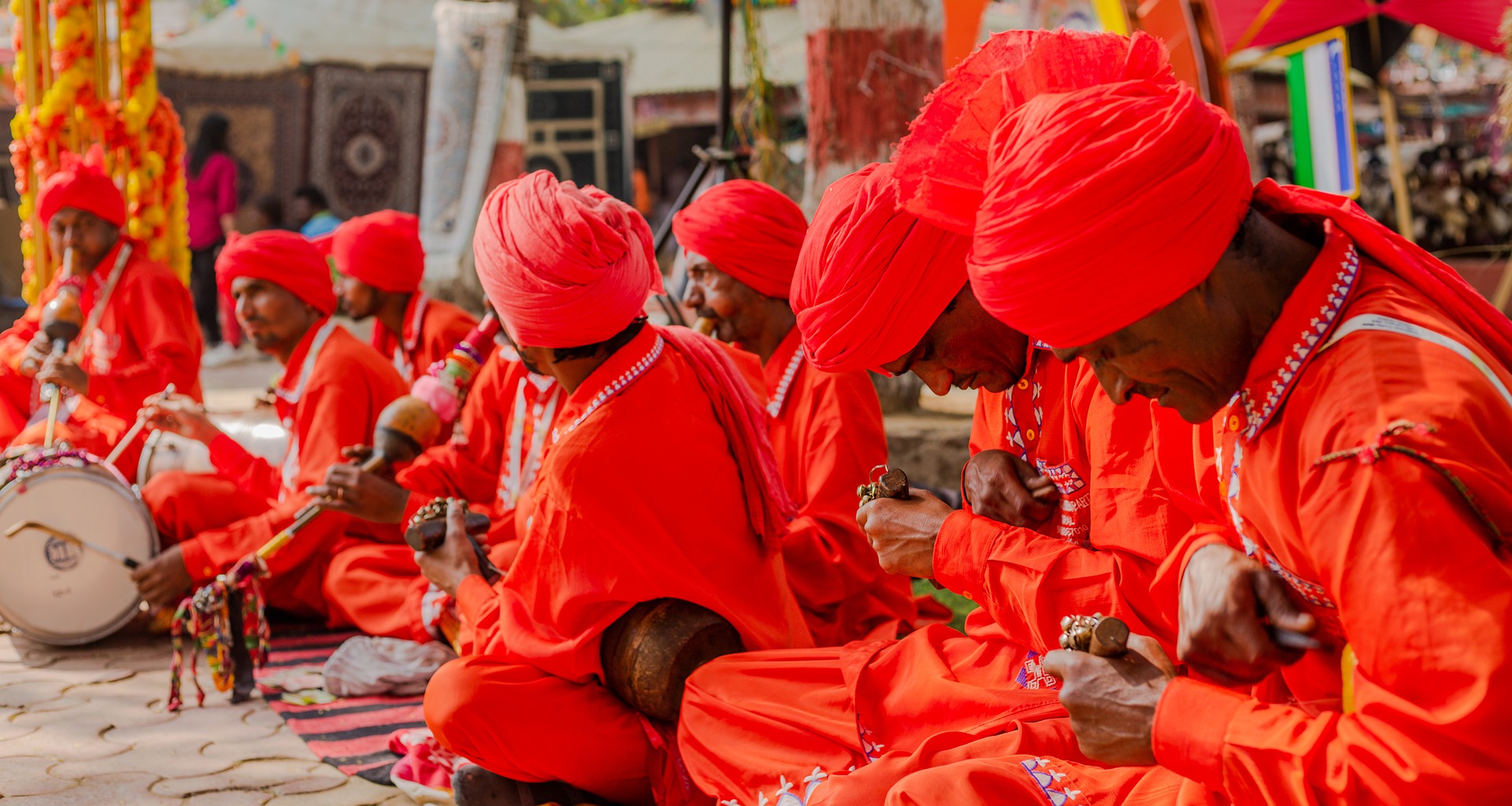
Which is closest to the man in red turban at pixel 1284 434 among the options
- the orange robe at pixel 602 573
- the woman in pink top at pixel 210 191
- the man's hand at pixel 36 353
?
the orange robe at pixel 602 573

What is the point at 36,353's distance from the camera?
21.0 ft

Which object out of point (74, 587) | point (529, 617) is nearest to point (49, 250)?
point (74, 587)

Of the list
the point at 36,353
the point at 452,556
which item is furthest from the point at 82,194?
the point at 452,556

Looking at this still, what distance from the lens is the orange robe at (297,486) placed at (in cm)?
531

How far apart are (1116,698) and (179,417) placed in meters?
4.88

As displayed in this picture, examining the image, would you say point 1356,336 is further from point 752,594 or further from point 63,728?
point 63,728

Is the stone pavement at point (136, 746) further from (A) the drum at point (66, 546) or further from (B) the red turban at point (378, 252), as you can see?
(B) the red turban at point (378, 252)

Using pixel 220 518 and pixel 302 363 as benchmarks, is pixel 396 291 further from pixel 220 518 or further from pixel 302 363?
pixel 220 518

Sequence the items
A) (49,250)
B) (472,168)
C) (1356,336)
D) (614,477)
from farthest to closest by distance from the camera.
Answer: (472,168) → (49,250) → (614,477) → (1356,336)

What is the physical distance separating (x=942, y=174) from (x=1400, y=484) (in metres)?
0.92

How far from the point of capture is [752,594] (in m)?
3.30

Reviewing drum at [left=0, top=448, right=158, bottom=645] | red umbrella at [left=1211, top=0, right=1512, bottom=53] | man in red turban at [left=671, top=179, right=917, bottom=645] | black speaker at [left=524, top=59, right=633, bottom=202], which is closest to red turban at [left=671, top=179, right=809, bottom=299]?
man in red turban at [left=671, top=179, right=917, bottom=645]

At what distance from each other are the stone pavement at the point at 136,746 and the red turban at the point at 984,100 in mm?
2486

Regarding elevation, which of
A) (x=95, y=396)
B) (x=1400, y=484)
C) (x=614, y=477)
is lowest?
(x=95, y=396)
